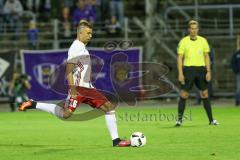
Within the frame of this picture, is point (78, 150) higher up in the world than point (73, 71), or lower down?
lower down

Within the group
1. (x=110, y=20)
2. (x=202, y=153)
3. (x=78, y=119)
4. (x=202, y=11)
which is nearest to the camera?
(x=202, y=153)

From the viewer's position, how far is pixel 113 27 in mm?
34031

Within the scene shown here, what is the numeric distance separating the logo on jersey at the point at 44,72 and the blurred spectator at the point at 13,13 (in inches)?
97.3

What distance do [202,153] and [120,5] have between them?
21.7m

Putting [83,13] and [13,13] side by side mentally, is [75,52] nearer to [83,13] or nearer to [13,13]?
[83,13]

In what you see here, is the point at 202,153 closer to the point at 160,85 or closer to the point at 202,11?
the point at 160,85

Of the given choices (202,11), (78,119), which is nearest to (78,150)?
(78,119)

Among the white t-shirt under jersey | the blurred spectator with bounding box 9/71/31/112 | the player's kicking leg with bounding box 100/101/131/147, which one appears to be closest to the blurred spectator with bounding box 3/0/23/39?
the blurred spectator with bounding box 9/71/31/112

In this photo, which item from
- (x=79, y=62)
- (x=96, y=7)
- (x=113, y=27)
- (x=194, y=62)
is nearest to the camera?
(x=79, y=62)

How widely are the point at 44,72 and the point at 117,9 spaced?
4.60 m

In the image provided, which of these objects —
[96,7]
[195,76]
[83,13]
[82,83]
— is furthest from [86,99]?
[96,7]

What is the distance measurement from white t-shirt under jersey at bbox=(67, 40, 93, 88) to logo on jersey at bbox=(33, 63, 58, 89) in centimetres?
1728

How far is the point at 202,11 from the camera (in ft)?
124

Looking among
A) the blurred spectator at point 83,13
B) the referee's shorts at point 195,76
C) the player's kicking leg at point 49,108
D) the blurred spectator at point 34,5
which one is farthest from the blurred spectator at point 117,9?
the player's kicking leg at point 49,108
